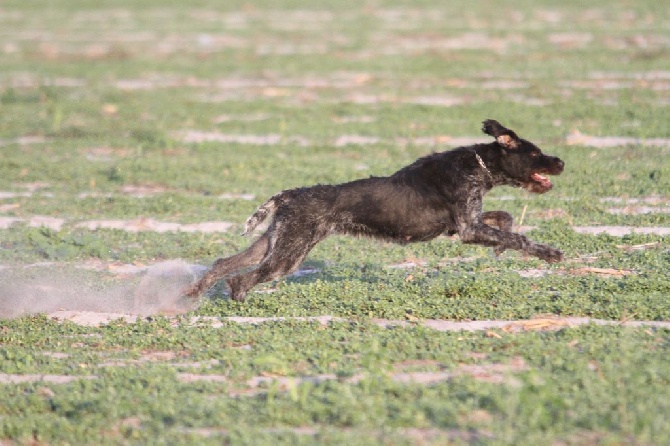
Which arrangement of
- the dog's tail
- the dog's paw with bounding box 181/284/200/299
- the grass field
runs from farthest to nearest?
1. the dog's paw with bounding box 181/284/200/299
2. the dog's tail
3. the grass field

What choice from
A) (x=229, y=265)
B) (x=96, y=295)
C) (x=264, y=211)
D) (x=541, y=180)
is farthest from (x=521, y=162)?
(x=96, y=295)

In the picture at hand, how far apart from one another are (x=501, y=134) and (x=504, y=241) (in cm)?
90

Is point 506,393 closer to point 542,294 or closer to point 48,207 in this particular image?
point 542,294

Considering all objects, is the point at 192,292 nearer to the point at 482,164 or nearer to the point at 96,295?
the point at 96,295

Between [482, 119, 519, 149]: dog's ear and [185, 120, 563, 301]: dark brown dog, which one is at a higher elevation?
[482, 119, 519, 149]: dog's ear

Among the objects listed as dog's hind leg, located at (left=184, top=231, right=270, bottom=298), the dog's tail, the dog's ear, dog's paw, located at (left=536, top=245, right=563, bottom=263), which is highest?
the dog's ear

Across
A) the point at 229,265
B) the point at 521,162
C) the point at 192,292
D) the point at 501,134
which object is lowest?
the point at 192,292

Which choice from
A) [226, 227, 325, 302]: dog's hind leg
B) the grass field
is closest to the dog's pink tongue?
the grass field

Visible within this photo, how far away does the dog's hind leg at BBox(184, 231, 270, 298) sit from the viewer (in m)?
9.62

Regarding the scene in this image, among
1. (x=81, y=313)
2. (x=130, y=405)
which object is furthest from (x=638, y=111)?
(x=130, y=405)

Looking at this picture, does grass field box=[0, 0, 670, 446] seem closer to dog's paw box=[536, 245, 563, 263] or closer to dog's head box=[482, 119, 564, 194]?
dog's paw box=[536, 245, 563, 263]

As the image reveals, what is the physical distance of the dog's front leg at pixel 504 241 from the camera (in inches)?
366

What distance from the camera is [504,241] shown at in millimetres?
9383

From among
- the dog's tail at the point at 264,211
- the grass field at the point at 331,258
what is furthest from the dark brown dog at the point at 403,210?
the grass field at the point at 331,258
